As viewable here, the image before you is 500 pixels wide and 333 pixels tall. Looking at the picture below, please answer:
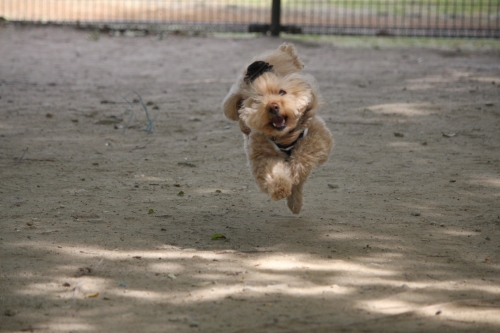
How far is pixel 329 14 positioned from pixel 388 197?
10097mm

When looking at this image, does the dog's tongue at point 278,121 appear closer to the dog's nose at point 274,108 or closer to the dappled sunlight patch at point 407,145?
the dog's nose at point 274,108

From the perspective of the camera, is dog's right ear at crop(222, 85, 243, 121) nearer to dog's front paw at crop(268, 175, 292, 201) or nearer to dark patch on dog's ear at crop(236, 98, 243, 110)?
dark patch on dog's ear at crop(236, 98, 243, 110)

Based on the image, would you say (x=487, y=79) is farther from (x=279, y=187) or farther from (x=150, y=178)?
(x=279, y=187)

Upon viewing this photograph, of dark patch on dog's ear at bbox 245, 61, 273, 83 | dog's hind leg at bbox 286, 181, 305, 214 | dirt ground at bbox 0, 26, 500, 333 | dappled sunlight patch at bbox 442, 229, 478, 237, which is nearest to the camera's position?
dirt ground at bbox 0, 26, 500, 333

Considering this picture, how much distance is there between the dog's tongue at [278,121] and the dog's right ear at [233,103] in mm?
372

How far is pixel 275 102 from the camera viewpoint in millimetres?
4207

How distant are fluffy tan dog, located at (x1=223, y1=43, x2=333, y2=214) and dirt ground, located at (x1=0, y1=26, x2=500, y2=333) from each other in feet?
1.60

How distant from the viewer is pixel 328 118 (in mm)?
8062

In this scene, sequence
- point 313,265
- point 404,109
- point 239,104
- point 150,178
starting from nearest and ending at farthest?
point 313,265 → point 239,104 → point 150,178 → point 404,109

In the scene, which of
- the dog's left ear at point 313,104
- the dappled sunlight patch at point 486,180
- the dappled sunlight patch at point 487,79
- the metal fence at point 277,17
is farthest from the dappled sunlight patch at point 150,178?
the metal fence at point 277,17

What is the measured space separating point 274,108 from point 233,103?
478mm

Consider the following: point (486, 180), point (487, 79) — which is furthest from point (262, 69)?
point (487, 79)

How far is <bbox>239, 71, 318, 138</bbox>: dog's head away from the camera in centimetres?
423

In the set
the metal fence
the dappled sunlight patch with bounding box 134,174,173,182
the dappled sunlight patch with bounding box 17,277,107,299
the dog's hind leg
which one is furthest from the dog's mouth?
the metal fence
